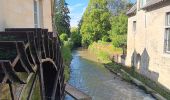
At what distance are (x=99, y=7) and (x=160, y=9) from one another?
29121 mm

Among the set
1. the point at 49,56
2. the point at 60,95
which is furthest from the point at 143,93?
the point at 49,56

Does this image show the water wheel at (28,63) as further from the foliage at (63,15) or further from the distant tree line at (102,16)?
the foliage at (63,15)

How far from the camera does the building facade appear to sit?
6688 millimetres

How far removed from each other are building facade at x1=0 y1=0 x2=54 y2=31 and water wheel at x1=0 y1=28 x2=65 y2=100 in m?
0.41

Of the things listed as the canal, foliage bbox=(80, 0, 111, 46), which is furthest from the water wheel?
foliage bbox=(80, 0, 111, 46)

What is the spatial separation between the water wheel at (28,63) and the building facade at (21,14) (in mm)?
409

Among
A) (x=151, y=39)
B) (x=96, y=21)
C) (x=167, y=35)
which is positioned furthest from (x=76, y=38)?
(x=167, y=35)

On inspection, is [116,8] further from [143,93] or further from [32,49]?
[32,49]

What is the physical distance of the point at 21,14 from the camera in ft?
25.6

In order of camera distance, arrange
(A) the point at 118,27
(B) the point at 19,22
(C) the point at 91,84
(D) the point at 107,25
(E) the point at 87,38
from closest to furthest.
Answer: (B) the point at 19,22 → (C) the point at 91,84 → (A) the point at 118,27 → (D) the point at 107,25 → (E) the point at 87,38

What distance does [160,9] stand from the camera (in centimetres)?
1466

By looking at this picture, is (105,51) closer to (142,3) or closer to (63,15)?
(142,3)

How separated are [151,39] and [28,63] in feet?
38.8

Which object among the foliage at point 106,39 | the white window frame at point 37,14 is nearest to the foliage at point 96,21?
the foliage at point 106,39
